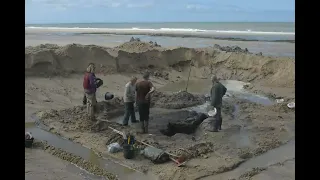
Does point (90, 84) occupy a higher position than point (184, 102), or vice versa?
point (90, 84)

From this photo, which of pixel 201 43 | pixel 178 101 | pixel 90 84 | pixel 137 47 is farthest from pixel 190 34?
pixel 90 84

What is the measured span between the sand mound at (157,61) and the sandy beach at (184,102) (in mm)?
47

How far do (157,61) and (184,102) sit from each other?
7.65 meters

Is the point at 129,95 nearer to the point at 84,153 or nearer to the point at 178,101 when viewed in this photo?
the point at 84,153

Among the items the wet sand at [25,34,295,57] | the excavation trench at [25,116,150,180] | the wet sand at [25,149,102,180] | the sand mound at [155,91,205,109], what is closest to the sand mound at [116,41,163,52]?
the sand mound at [155,91,205,109]

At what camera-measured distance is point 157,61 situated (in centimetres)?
2150

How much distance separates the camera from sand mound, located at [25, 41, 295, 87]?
57.3ft

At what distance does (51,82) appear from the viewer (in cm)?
1623

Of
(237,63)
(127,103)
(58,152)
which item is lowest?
(58,152)

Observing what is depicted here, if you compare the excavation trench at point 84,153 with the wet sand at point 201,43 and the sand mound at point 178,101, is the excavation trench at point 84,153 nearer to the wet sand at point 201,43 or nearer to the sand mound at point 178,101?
the sand mound at point 178,101

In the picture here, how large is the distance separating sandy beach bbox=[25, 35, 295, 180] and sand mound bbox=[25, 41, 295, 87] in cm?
5
